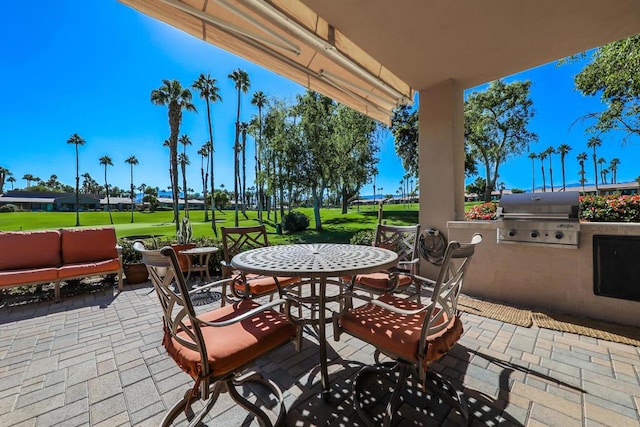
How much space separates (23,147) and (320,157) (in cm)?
3322

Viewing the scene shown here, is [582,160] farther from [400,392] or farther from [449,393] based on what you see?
[400,392]

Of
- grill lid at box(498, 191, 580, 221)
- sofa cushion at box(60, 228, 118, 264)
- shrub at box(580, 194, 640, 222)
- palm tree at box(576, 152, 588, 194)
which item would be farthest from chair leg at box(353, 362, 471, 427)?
palm tree at box(576, 152, 588, 194)

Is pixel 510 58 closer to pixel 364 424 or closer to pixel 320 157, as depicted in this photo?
pixel 364 424

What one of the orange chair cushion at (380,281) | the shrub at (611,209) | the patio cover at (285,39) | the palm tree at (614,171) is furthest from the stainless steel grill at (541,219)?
the palm tree at (614,171)

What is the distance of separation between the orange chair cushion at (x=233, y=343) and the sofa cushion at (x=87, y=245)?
370 centimetres

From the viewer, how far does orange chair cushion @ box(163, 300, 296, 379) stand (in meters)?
1.15

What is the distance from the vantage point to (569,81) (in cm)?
695

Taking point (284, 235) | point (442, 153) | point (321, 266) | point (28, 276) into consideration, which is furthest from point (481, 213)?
point (284, 235)

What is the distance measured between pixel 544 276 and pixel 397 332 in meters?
2.63

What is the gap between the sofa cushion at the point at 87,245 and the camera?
3.83 m

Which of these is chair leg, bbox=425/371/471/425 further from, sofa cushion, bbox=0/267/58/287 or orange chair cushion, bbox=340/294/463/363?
sofa cushion, bbox=0/267/58/287

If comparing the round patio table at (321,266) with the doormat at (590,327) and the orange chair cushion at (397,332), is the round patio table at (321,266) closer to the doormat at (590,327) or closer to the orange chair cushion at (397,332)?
the orange chair cushion at (397,332)

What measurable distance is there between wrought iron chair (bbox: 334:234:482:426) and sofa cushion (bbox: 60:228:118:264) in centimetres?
440

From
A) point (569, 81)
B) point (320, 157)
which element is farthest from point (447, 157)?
point (320, 157)
